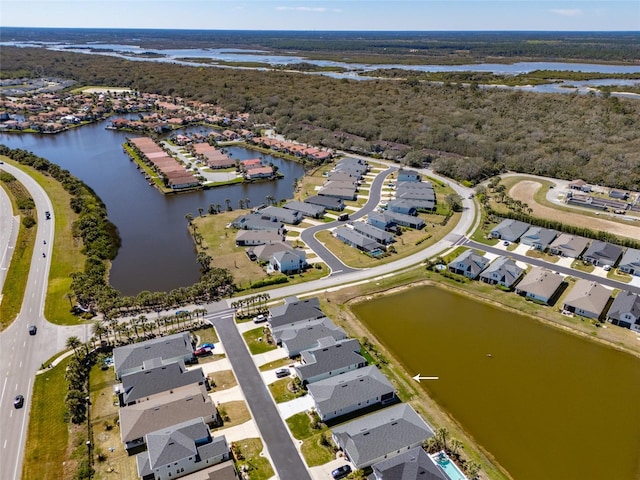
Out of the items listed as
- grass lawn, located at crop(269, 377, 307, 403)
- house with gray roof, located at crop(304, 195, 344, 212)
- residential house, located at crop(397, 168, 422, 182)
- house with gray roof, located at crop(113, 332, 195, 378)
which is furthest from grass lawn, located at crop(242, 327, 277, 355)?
residential house, located at crop(397, 168, 422, 182)

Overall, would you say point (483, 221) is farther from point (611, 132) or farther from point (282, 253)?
point (611, 132)

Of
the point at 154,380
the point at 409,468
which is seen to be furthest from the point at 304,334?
the point at 409,468

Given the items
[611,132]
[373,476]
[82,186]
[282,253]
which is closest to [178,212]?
[82,186]

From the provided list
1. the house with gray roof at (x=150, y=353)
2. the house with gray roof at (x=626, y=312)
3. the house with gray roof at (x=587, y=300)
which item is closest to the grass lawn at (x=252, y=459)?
the house with gray roof at (x=150, y=353)

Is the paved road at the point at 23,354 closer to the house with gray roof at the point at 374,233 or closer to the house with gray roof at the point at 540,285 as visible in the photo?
the house with gray roof at the point at 374,233

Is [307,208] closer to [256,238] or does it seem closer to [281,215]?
[281,215]

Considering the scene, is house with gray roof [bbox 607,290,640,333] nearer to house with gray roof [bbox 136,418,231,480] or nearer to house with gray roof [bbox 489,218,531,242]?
house with gray roof [bbox 489,218,531,242]
